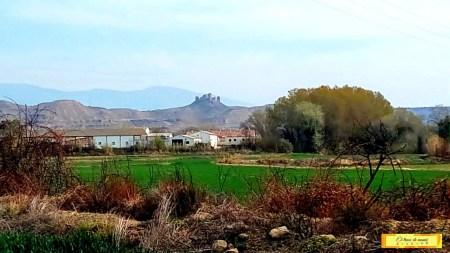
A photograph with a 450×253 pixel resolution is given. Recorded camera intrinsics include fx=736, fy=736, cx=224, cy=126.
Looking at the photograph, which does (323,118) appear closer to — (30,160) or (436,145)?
(436,145)

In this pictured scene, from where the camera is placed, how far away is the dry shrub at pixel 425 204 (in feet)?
34.3

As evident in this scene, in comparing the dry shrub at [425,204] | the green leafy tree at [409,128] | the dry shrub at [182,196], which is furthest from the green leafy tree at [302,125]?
the dry shrub at [425,204]

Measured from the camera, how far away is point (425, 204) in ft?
34.7

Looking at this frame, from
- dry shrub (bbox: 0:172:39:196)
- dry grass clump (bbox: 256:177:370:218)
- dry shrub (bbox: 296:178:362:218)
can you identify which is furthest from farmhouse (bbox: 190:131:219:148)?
dry shrub (bbox: 296:178:362:218)

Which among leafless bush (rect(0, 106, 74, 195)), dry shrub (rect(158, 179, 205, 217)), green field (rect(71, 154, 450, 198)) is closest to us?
dry shrub (rect(158, 179, 205, 217))

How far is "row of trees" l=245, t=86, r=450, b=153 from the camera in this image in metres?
79.6

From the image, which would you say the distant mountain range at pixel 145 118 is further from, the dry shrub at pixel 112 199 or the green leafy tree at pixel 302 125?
the dry shrub at pixel 112 199

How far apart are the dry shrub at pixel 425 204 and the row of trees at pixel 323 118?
6622 centimetres

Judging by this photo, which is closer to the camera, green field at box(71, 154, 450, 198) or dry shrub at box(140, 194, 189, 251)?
dry shrub at box(140, 194, 189, 251)

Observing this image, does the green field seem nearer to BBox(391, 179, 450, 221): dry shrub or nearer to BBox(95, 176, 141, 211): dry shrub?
BBox(95, 176, 141, 211): dry shrub

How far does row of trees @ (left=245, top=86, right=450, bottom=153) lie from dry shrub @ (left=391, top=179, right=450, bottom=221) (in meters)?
66.2

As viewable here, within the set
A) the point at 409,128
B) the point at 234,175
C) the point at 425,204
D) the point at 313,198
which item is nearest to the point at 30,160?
the point at 313,198

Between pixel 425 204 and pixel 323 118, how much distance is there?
7734 centimetres

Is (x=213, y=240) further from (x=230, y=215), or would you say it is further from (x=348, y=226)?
(x=348, y=226)
